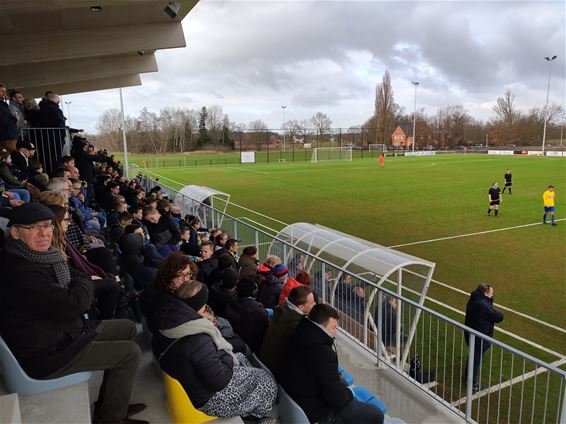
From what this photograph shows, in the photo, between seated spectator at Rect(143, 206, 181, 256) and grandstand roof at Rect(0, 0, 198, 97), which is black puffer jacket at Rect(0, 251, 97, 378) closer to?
seated spectator at Rect(143, 206, 181, 256)

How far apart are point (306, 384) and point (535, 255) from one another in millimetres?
12738

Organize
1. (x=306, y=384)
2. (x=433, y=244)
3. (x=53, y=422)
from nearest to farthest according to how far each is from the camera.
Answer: (x=53, y=422), (x=306, y=384), (x=433, y=244)

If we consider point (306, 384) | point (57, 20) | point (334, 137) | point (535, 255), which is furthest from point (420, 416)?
point (334, 137)

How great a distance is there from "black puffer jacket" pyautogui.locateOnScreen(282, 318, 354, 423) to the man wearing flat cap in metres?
1.19

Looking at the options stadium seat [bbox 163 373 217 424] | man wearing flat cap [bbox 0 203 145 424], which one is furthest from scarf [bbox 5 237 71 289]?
stadium seat [bbox 163 373 217 424]

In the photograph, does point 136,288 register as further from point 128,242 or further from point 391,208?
point 391,208

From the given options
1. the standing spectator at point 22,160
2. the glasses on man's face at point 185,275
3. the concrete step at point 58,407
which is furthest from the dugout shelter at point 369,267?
the standing spectator at point 22,160

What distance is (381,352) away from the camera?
17.6 feet

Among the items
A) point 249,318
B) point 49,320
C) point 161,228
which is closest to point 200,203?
point 161,228

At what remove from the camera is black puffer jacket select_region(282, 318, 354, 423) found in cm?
313

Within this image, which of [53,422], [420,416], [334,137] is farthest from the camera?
[334,137]

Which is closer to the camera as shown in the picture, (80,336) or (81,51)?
(80,336)

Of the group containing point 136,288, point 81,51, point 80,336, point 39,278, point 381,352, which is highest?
point 81,51

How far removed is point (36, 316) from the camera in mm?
2688
